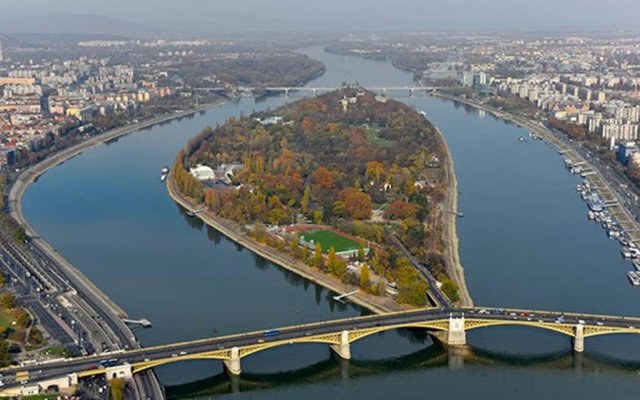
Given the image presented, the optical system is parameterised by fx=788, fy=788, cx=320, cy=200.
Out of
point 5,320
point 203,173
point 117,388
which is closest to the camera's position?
point 117,388

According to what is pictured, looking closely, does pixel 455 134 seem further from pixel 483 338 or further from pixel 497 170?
pixel 483 338

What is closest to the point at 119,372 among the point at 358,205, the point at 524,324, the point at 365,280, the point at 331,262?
the point at 365,280

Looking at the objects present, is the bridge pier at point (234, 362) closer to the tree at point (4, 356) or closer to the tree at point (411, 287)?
the tree at point (4, 356)

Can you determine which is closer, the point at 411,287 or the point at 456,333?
the point at 456,333

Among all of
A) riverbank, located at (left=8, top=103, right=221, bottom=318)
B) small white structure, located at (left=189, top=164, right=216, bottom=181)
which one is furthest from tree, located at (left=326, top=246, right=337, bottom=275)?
small white structure, located at (left=189, top=164, right=216, bottom=181)

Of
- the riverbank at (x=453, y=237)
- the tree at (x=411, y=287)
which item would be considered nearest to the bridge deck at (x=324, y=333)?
the tree at (x=411, y=287)

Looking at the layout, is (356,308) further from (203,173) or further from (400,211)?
(203,173)
